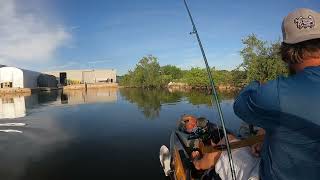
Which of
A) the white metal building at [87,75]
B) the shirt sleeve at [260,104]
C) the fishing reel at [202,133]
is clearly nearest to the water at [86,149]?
the fishing reel at [202,133]

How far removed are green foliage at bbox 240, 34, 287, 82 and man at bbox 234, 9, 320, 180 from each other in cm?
3997

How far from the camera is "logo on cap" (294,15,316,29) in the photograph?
2.36 meters

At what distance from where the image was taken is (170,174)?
896 cm

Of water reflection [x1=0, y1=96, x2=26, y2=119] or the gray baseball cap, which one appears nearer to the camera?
the gray baseball cap

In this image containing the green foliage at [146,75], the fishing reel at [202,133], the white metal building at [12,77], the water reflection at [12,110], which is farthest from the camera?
the green foliage at [146,75]

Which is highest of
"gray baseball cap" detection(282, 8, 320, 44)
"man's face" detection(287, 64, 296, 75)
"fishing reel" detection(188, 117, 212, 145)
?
"gray baseball cap" detection(282, 8, 320, 44)

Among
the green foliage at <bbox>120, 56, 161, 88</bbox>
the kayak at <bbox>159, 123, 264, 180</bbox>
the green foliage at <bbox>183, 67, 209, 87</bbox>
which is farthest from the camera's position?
the green foliage at <bbox>120, 56, 161, 88</bbox>

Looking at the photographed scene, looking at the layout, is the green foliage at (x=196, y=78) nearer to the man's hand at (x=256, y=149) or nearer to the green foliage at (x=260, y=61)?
the green foliage at (x=260, y=61)

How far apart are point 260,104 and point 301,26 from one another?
0.63 m

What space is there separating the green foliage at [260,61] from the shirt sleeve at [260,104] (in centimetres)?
3996

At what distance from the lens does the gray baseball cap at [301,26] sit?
2.34m

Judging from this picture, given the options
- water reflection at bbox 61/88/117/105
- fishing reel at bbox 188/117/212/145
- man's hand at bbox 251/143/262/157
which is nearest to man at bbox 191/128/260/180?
man's hand at bbox 251/143/262/157

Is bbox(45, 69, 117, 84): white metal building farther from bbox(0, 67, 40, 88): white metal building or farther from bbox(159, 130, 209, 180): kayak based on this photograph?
bbox(159, 130, 209, 180): kayak

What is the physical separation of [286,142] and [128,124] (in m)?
17.5
